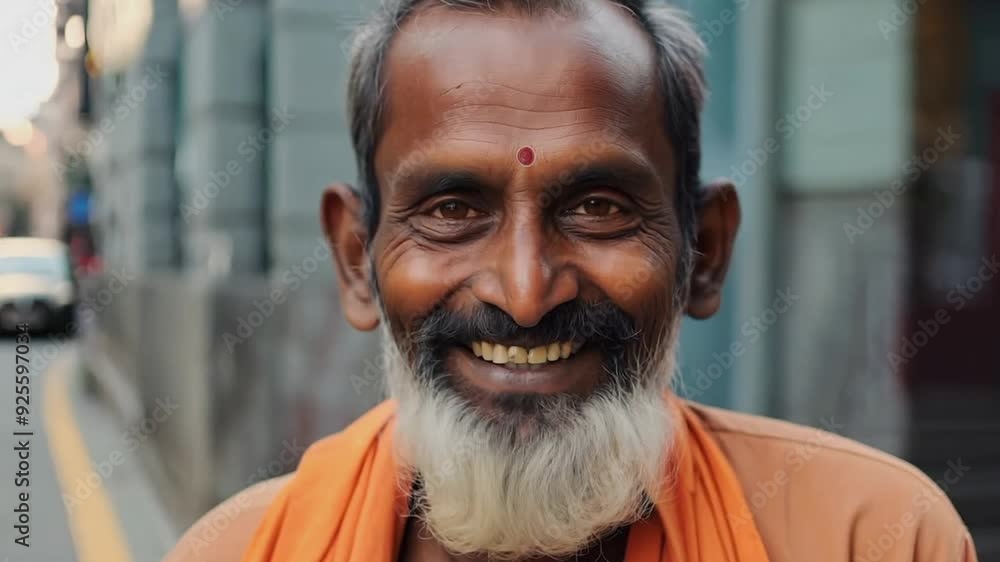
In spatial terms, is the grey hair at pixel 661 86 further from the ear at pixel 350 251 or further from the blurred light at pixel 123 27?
the blurred light at pixel 123 27

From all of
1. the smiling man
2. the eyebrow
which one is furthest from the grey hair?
the eyebrow

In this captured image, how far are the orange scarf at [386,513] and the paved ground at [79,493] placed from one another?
3627 mm

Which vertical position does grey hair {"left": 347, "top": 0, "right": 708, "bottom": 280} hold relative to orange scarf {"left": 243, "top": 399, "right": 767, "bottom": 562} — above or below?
above

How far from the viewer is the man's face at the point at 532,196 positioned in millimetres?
1525

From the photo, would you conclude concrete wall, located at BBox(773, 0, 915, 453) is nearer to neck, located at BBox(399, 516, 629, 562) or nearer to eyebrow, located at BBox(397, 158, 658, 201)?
neck, located at BBox(399, 516, 629, 562)

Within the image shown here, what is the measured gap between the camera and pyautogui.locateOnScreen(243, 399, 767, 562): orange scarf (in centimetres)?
160

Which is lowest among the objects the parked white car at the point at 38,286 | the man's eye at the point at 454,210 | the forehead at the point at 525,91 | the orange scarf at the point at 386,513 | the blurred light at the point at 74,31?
the parked white car at the point at 38,286

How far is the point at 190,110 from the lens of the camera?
8.11 m

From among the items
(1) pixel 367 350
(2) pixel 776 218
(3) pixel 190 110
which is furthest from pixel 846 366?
(3) pixel 190 110

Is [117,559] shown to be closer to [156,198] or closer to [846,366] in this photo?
[846,366]

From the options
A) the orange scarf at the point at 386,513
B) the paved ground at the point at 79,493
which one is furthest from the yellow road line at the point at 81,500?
the orange scarf at the point at 386,513

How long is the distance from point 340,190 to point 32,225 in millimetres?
46592

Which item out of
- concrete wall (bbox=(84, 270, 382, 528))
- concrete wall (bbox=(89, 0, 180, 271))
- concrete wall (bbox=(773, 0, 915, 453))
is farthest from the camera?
concrete wall (bbox=(89, 0, 180, 271))

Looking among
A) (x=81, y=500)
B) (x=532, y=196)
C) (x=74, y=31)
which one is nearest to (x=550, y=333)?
(x=532, y=196)
